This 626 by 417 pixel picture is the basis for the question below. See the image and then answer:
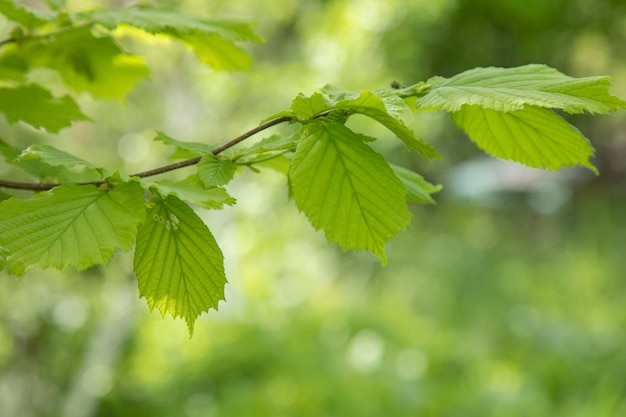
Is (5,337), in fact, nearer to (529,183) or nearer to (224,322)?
(224,322)

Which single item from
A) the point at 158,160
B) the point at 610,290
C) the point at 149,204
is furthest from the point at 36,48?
the point at 610,290

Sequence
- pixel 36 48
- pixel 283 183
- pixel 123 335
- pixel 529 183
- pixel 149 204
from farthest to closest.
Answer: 1. pixel 529 183
2. pixel 283 183
3. pixel 123 335
4. pixel 36 48
5. pixel 149 204

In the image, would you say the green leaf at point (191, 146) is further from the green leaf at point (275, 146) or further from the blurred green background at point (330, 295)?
the blurred green background at point (330, 295)

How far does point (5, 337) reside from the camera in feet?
11.3

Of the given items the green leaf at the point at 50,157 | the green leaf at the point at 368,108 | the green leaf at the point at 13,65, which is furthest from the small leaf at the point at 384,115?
the green leaf at the point at 13,65

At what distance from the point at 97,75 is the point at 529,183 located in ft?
20.4

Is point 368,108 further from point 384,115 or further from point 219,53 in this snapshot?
point 219,53

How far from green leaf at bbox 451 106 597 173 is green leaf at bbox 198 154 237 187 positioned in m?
0.24

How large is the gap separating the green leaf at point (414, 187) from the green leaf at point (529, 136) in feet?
0.29

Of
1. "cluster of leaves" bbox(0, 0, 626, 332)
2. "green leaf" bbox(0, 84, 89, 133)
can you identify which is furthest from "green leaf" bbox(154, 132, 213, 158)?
"green leaf" bbox(0, 84, 89, 133)

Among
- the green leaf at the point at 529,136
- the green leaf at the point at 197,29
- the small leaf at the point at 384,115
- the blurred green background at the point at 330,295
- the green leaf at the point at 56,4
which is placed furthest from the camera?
the blurred green background at the point at 330,295

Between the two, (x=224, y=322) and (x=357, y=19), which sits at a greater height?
(x=357, y=19)

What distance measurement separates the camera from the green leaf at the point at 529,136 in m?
0.70

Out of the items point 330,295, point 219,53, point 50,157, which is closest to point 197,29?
point 219,53
